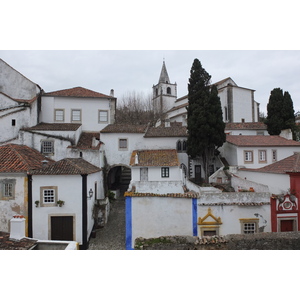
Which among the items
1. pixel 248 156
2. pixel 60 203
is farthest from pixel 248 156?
pixel 60 203

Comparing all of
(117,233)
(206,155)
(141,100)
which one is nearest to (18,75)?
(117,233)

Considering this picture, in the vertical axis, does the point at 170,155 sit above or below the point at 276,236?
above

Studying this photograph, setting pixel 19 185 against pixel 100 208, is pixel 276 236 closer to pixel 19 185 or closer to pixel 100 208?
pixel 100 208

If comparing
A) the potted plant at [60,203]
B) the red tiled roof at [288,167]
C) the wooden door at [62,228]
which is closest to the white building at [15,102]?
the potted plant at [60,203]

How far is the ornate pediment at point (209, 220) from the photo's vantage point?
34.2 feet

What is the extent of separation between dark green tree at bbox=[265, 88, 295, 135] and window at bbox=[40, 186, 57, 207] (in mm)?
23625

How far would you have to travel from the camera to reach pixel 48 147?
59.9ft

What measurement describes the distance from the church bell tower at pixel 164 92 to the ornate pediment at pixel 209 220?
47043 millimetres

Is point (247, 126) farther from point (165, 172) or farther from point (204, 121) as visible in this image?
point (165, 172)

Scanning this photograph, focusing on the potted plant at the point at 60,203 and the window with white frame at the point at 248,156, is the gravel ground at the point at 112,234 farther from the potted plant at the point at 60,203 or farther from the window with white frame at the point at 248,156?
the window with white frame at the point at 248,156

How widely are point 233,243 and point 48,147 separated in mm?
15787

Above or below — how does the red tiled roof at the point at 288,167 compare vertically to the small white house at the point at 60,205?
above

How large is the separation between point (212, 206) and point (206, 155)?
9.85 m

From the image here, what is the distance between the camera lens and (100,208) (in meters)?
14.7
